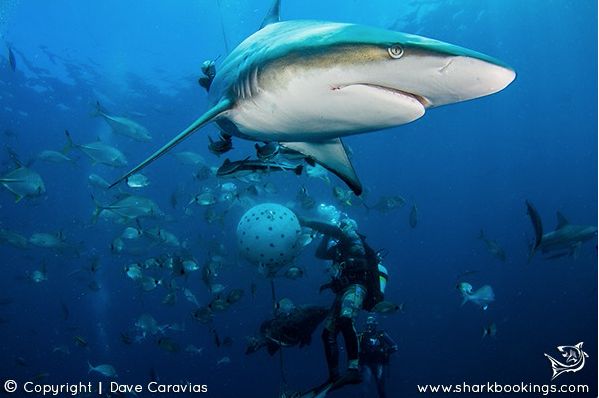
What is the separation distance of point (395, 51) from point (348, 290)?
4293mm

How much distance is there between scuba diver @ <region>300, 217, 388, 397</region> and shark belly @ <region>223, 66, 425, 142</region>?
2916 millimetres

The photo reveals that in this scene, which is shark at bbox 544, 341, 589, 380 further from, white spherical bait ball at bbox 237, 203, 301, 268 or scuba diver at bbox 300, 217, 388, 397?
white spherical bait ball at bbox 237, 203, 301, 268

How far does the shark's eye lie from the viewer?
6.70 ft

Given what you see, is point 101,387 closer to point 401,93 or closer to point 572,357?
point 572,357

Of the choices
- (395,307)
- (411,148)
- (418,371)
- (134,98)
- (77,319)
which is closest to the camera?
(395,307)

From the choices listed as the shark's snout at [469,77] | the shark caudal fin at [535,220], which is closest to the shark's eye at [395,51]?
the shark's snout at [469,77]

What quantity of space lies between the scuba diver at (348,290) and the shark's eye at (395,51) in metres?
3.99

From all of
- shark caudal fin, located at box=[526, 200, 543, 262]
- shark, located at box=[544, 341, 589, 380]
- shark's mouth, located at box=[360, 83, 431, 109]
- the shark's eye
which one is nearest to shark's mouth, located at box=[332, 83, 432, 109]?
shark's mouth, located at box=[360, 83, 431, 109]

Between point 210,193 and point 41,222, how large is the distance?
157 feet

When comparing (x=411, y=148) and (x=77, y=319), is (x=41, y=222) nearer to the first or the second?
(x=77, y=319)

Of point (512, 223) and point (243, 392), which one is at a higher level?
point (512, 223)

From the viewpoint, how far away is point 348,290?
5.79 metres

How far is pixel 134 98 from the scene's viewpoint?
1291 inches

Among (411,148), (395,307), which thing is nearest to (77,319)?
(411,148)
